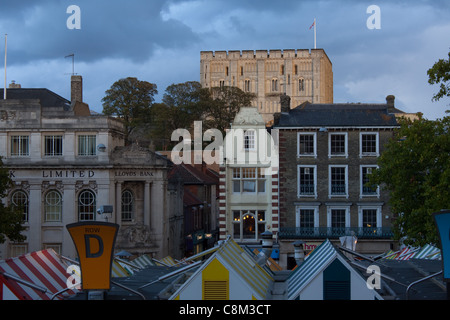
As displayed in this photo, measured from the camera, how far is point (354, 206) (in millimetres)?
52750

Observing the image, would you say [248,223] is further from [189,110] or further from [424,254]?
[189,110]

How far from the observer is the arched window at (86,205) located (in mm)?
53000

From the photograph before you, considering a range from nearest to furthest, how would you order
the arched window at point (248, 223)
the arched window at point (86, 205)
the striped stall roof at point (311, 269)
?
the striped stall roof at point (311, 269) → the arched window at point (86, 205) → the arched window at point (248, 223)

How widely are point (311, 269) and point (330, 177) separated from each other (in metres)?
32.4

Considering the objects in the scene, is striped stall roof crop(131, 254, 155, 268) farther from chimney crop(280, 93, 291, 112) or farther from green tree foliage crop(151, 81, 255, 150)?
green tree foliage crop(151, 81, 255, 150)

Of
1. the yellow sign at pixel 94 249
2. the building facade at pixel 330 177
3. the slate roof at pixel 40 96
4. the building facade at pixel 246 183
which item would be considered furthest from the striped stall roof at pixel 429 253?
the slate roof at pixel 40 96

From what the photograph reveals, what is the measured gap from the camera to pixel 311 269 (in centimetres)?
2089

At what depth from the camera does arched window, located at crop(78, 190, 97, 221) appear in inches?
2087

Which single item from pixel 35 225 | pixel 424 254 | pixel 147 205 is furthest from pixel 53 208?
pixel 424 254

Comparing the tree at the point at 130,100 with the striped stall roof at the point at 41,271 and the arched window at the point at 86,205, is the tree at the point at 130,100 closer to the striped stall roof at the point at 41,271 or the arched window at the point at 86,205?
the arched window at the point at 86,205

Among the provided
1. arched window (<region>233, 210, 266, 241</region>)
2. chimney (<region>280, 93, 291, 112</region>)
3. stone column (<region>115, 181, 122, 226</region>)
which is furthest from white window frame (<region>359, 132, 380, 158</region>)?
stone column (<region>115, 181, 122, 226</region>)

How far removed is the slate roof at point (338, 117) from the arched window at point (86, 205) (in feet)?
45.9

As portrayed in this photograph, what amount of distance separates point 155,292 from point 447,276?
8.88 metres

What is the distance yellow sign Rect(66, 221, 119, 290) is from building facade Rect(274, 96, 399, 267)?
34.5m
